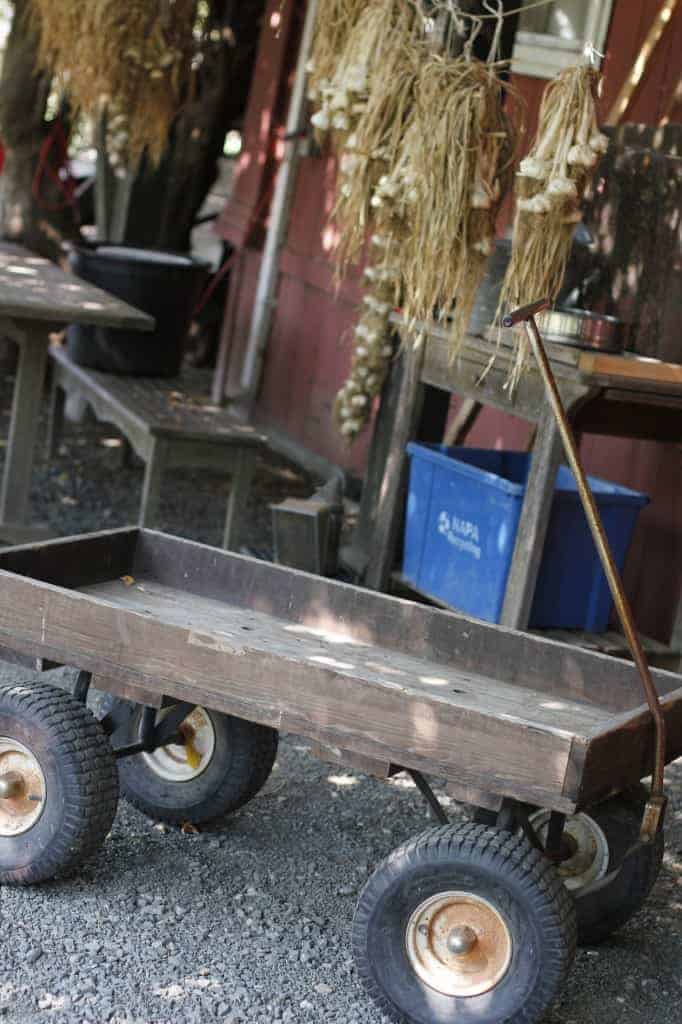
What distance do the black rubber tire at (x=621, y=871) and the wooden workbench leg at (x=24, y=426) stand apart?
3.71 m

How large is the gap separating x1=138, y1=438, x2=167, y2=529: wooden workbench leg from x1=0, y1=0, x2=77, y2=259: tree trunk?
4021mm

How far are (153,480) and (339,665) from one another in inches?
114

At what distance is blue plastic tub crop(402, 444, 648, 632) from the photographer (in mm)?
5555

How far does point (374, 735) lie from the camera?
11.2 feet

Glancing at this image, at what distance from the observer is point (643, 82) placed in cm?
668

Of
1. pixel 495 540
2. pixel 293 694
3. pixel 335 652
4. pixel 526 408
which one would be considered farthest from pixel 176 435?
pixel 293 694

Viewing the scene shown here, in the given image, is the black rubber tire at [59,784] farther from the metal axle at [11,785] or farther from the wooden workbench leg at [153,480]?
the wooden workbench leg at [153,480]

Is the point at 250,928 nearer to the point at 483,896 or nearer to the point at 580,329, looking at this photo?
the point at 483,896

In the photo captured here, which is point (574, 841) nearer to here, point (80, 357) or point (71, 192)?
point (80, 357)

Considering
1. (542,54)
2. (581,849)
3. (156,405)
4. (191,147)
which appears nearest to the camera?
(581,849)

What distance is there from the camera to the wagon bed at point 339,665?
329cm

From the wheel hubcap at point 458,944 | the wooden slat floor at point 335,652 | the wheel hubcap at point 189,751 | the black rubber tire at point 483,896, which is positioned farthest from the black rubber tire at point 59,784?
the wheel hubcap at point 458,944

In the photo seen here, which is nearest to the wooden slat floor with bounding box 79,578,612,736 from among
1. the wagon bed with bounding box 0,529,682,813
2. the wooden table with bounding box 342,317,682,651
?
the wagon bed with bounding box 0,529,682,813

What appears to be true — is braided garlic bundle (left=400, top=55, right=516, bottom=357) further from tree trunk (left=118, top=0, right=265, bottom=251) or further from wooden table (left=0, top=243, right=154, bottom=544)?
tree trunk (left=118, top=0, right=265, bottom=251)
